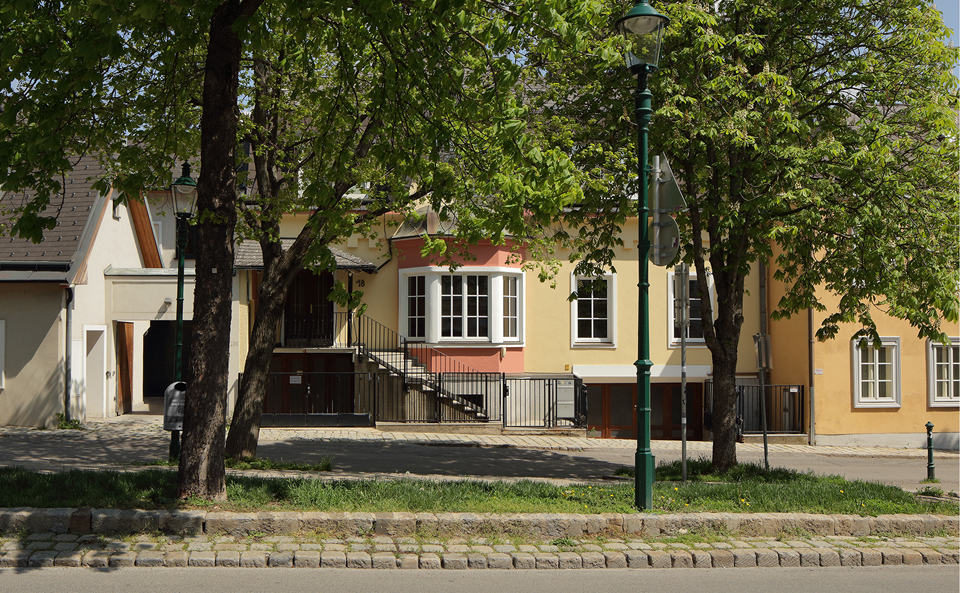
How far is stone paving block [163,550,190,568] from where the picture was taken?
6422 mm

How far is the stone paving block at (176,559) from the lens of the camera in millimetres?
6422

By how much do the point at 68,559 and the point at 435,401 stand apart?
1318cm

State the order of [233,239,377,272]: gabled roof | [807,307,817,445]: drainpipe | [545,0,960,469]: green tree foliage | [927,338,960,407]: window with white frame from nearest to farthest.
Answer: [545,0,960,469]: green tree foliage, [233,239,377,272]: gabled roof, [807,307,817,445]: drainpipe, [927,338,960,407]: window with white frame

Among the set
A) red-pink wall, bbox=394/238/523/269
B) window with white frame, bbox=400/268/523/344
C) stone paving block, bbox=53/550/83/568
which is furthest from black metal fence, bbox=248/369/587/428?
stone paving block, bbox=53/550/83/568

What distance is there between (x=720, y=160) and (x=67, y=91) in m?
8.88

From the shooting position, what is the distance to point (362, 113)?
12.0 meters

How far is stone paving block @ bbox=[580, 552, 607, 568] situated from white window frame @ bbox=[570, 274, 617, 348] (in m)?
15.3

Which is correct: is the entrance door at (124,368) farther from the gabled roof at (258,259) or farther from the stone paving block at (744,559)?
the stone paving block at (744,559)

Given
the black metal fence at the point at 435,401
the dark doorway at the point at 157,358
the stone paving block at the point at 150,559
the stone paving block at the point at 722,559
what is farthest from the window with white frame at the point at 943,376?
the dark doorway at the point at 157,358

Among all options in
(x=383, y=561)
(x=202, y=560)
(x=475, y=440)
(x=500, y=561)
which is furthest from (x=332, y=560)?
(x=475, y=440)

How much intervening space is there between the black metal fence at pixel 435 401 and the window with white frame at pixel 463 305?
1.54 m

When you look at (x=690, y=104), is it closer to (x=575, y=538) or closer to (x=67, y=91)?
(x=575, y=538)

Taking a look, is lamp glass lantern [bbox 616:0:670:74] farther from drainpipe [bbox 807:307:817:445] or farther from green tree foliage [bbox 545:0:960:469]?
drainpipe [bbox 807:307:817:445]

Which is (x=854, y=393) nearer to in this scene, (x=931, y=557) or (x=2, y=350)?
(x=931, y=557)
